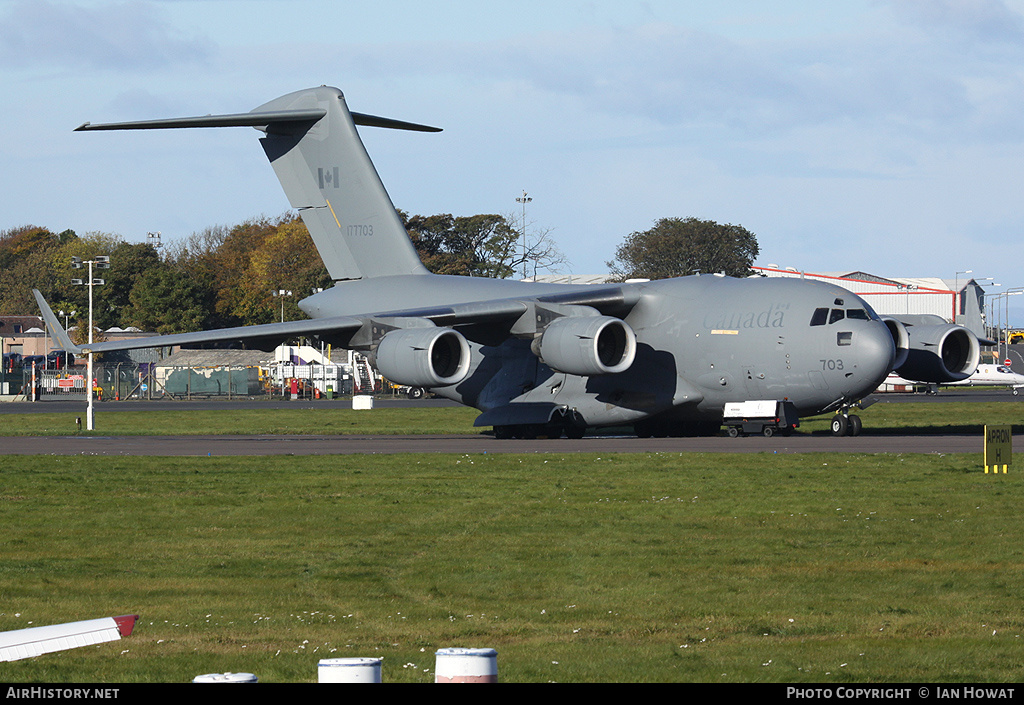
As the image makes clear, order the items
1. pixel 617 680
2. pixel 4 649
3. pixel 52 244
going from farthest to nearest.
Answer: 1. pixel 52 244
2. pixel 617 680
3. pixel 4 649

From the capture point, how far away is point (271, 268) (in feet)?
347

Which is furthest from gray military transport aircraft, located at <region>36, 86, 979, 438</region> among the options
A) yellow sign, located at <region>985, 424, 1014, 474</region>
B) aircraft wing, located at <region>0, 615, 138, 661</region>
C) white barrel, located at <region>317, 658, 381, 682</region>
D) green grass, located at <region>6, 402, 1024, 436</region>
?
white barrel, located at <region>317, 658, 381, 682</region>

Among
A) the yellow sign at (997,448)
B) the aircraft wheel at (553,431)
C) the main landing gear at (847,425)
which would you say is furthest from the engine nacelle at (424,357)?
the yellow sign at (997,448)

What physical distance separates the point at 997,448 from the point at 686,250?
305ft

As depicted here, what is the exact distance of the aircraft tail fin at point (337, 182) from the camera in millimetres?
32438

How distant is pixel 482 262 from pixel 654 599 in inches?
3783

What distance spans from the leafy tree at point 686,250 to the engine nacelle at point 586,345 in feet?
259

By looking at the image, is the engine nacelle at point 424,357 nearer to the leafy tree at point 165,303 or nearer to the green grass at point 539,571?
the green grass at point 539,571

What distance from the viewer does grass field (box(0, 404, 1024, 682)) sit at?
25.2 ft

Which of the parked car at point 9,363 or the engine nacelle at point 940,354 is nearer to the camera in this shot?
the engine nacelle at point 940,354

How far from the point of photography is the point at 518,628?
8664 millimetres
